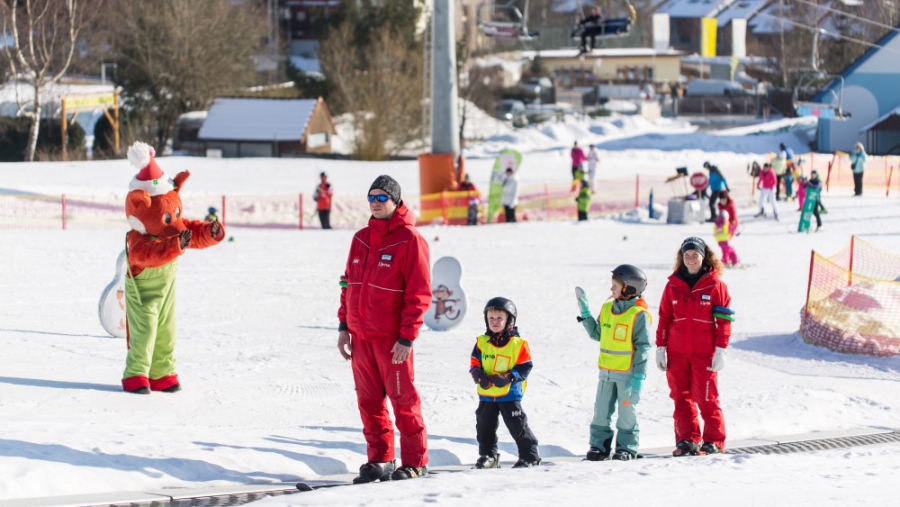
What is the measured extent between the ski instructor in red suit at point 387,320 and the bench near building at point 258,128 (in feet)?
127

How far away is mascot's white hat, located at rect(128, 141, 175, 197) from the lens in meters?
9.23

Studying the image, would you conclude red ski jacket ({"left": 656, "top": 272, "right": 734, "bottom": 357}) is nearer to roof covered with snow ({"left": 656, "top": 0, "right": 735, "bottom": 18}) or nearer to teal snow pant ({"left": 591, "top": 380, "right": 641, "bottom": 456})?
teal snow pant ({"left": 591, "top": 380, "right": 641, "bottom": 456})

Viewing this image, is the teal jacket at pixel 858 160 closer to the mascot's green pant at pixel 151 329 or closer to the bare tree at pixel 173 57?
the mascot's green pant at pixel 151 329

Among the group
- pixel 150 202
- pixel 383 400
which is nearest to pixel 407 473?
pixel 383 400

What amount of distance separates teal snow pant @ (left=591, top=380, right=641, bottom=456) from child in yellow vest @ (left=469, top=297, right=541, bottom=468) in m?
0.60

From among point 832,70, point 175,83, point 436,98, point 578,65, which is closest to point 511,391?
point 436,98

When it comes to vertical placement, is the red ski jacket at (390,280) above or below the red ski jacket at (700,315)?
above

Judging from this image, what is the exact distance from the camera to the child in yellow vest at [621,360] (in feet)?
26.3

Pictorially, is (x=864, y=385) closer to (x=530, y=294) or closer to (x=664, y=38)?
(x=530, y=294)

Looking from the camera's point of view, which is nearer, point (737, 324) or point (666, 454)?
point (666, 454)

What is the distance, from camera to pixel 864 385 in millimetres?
11281

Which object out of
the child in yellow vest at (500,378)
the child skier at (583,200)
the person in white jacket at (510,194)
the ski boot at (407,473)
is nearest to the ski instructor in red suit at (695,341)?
the child in yellow vest at (500,378)

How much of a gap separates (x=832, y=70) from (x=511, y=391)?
59623 millimetres

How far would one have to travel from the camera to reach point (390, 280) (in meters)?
7.07
